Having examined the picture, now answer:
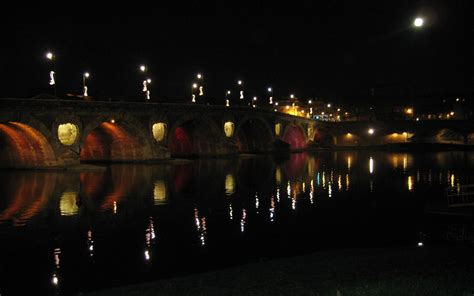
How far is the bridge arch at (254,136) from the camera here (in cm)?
8981

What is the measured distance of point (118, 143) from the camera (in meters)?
65.2

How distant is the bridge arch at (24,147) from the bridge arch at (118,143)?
32.7 feet

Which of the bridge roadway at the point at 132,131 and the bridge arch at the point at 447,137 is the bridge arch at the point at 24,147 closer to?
the bridge roadway at the point at 132,131

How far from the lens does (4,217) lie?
2755 centimetres

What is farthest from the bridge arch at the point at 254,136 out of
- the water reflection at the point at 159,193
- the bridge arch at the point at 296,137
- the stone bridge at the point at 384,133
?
the water reflection at the point at 159,193

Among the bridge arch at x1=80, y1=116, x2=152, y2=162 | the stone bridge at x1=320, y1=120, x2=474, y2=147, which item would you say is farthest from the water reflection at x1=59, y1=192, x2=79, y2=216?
the stone bridge at x1=320, y1=120, x2=474, y2=147

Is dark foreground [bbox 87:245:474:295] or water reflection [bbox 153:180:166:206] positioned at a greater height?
water reflection [bbox 153:180:166:206]

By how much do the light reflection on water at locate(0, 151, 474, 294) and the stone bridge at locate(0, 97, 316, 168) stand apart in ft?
11.5

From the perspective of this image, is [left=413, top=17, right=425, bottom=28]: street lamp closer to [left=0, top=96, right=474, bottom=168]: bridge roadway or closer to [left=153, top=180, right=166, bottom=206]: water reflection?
[left=153, top=180, right=166, bottom=206]: water reflection

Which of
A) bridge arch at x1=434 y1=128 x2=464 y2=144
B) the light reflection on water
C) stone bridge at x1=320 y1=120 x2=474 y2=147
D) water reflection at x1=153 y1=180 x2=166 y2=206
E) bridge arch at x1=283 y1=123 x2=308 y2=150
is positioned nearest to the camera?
the light reflection on water

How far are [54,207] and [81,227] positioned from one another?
6707 mm

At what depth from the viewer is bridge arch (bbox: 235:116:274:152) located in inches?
3536

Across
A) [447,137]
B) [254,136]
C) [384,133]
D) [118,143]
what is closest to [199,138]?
[254,136]

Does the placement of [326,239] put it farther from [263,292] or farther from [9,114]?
[9,114]
